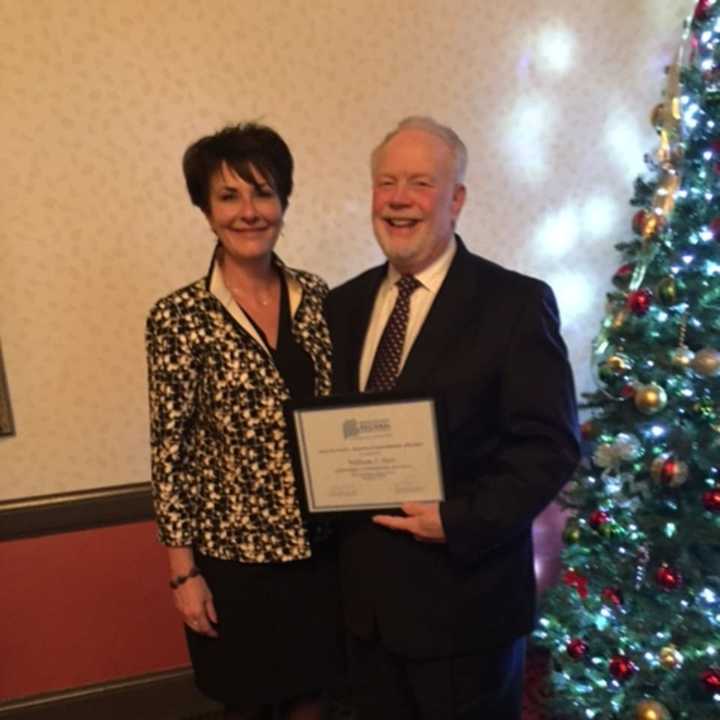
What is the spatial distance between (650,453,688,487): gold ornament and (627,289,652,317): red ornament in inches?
14.3

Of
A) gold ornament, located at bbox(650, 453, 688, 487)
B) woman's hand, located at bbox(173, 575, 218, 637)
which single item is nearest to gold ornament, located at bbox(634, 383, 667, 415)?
gold ornament, located at bbox(650, 453, 688, 487)

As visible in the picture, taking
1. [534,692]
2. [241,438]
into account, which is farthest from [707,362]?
[534,692]

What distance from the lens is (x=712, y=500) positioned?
5.52ft

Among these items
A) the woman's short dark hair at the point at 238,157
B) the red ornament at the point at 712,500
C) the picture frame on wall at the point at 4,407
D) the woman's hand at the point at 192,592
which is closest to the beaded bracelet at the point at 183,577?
the woman's hand at the point at 192,592

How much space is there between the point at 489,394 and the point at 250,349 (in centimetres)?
47

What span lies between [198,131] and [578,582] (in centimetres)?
166

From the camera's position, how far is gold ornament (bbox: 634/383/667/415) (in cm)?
174

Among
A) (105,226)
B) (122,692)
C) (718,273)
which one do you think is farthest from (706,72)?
(122,692)

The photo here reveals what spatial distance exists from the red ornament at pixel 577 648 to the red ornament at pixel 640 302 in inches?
34.4

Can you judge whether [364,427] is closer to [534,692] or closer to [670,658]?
[670,658]

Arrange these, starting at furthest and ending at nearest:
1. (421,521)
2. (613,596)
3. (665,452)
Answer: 1. (613,596)
2. (665,452)
3. (421,521)

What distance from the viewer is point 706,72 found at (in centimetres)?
180

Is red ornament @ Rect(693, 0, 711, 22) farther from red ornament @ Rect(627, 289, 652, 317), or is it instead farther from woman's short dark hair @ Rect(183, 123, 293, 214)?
woman's short dark hair @ Rect(183, 123, 293, 214)

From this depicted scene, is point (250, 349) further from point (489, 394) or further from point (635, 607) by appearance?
point (635, 607)
